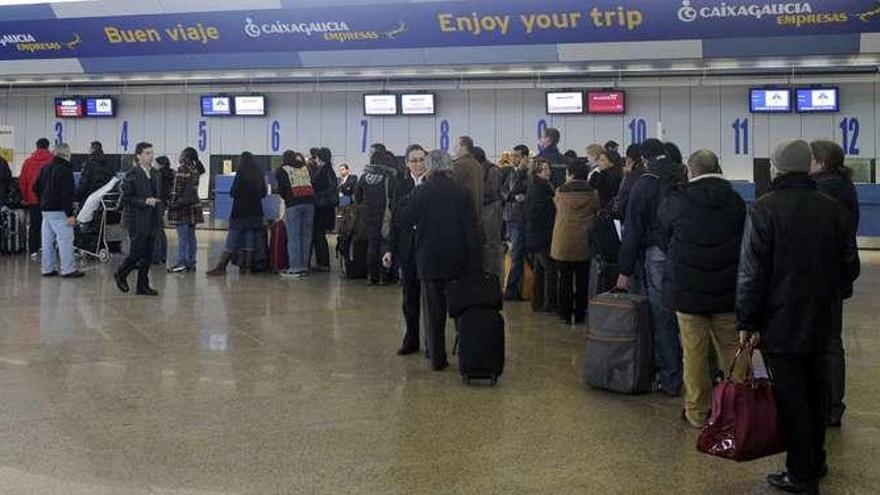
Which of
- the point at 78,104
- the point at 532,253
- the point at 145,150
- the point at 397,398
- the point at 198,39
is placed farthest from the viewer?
the point at 78,104

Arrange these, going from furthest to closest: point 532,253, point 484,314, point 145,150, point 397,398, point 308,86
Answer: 1. point 308,86
2. point 145,150
3. point 532,253
4. point 484,314
5. point 397,398

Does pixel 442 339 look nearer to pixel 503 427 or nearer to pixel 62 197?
pixel 503 427

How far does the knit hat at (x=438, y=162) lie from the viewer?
21.2ft

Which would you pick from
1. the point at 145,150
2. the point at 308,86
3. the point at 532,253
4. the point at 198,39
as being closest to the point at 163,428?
the point at 532,253

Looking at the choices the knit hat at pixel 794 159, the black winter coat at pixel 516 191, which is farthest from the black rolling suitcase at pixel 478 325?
the black winter coat at pixel 516 191

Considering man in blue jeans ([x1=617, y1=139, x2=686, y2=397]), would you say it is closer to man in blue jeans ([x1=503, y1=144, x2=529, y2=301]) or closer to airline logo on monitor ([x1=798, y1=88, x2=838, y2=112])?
man in blue jeans ([x1=503, y1=144, x2=529, y2=301])

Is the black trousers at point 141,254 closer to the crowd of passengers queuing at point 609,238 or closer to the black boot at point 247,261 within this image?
the crowd of passengers queuing at point 609,238

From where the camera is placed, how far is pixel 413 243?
6730mm

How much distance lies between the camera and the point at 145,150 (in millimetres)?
10789

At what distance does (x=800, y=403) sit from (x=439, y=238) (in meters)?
2.93

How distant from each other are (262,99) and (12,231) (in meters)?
6.79

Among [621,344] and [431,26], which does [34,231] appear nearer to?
[431,26]

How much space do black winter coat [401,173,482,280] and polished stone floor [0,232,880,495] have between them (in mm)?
734

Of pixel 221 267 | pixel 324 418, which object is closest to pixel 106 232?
pixel 221 267
